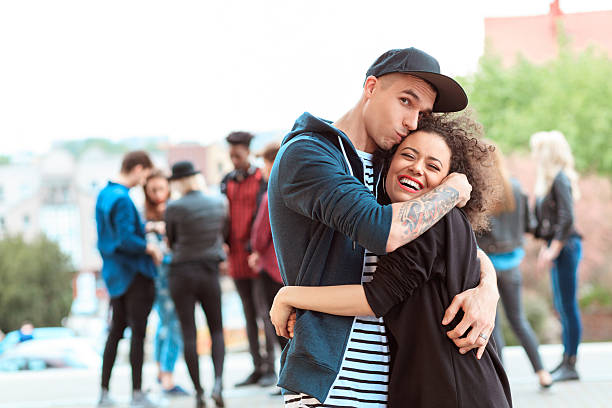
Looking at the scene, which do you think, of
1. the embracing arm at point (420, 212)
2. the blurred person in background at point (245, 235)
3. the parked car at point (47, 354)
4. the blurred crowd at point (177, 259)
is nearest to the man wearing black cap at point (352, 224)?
the embracing arm at point (420, 212)

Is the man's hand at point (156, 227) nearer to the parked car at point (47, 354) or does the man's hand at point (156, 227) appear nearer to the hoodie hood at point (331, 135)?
the hoodie hood at point (331, 135)

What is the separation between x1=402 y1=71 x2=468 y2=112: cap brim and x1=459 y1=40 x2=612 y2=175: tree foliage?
21.8 m

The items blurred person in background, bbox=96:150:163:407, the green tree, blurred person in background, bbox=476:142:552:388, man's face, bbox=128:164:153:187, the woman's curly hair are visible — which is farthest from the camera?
the green tree

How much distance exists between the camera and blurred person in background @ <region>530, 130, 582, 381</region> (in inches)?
174

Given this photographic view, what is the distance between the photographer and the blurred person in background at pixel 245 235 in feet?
15.6

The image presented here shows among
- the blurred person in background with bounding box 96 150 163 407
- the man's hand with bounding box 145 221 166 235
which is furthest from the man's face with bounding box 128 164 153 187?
the man's hand with bounding box 145 221 166 235

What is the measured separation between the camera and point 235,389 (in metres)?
4.79

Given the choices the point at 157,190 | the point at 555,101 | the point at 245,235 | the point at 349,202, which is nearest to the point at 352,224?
the point at 349,202

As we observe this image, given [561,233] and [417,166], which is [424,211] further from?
[561,233]

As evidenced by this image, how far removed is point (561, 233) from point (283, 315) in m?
3.29

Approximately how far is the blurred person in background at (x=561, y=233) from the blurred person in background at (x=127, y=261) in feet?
7.74

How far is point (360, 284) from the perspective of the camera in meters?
1.48

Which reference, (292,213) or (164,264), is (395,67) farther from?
(164,264)

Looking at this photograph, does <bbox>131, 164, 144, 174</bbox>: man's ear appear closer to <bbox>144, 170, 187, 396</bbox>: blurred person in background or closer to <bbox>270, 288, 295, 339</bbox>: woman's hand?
<bbox>144, 170, 187, 396</bbox>: blurred person in background
